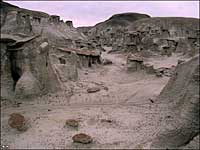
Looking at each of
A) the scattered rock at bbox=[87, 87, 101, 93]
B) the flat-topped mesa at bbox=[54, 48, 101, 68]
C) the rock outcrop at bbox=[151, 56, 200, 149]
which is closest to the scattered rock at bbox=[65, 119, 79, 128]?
the rock outcrop at bbox=[151, 56, 200, 149]

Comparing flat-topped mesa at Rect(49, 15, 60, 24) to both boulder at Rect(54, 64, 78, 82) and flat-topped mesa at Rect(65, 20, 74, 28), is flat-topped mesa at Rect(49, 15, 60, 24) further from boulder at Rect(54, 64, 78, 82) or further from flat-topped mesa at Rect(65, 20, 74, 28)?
boulder at Rect(54, 64, 78, 82)

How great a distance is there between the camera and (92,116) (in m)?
8.57

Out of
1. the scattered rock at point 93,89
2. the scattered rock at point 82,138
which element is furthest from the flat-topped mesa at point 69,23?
the scattered rock at point 82,138

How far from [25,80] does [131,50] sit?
1684 cm

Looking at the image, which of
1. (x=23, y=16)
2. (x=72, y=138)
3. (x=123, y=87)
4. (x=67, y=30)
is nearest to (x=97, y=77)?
(x=123, y=87)

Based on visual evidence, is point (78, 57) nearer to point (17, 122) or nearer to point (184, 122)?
point (17, 122)

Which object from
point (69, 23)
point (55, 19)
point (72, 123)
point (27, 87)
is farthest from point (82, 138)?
point (69, 23)

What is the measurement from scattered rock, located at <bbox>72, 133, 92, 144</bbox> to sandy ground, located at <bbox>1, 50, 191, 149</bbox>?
10 centimetres

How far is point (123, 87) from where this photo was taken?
12.1 metres

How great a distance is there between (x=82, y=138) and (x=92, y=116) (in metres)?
1.50

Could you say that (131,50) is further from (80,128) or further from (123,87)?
(80,128)

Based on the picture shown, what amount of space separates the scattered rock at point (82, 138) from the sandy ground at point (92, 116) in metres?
0.10

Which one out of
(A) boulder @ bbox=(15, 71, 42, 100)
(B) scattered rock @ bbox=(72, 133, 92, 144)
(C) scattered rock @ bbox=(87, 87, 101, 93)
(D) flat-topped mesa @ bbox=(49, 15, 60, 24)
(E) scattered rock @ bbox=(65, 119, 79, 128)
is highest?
(D) flat-topped mesa @ bbox=(49, 15, 60, 24)

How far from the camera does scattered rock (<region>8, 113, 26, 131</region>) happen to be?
7.83m
